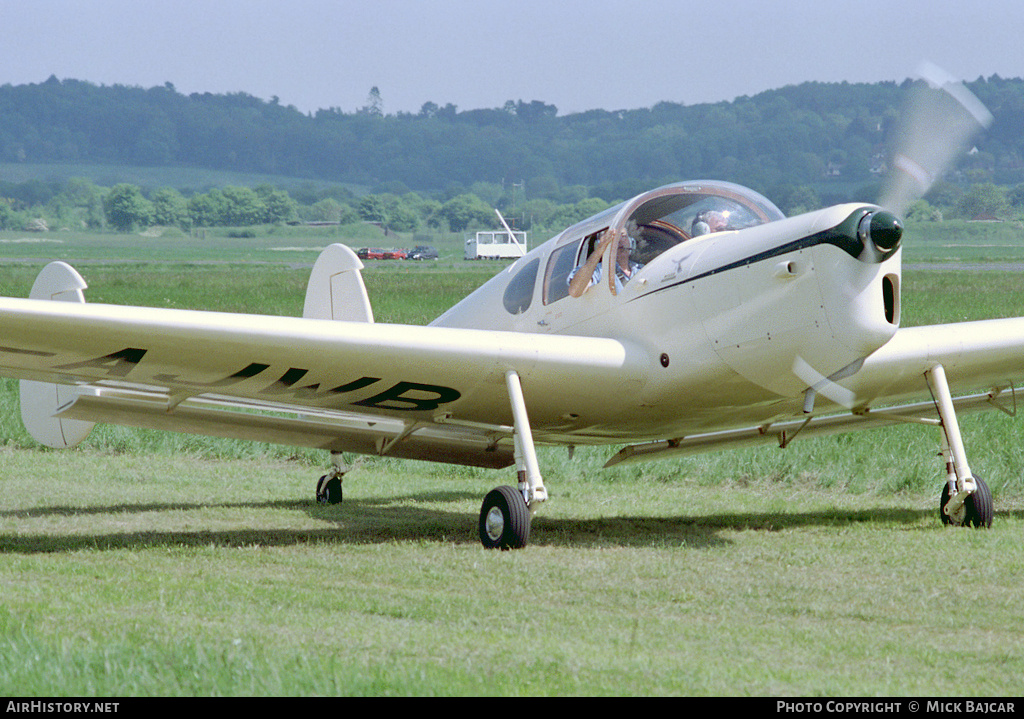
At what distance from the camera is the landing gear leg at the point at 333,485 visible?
1127cm

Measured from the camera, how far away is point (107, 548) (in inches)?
329

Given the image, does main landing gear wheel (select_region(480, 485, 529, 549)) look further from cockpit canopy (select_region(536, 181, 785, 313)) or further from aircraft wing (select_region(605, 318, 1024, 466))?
aircraft wing (select_region(605, 318, 1024, 466))

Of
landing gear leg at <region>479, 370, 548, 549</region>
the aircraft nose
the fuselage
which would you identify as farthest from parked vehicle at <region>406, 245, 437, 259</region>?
the aircraft nose

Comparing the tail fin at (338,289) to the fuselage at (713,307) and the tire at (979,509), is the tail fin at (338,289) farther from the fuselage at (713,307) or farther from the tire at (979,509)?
the tire at (979,509)

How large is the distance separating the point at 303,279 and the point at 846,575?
60.8m

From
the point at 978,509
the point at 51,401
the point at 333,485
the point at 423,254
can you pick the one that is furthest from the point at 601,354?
the point at 423,254

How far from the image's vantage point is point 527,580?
22.5ft

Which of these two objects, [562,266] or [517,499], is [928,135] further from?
[517,499]

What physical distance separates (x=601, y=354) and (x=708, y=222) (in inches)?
54.2

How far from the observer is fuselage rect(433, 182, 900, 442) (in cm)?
737

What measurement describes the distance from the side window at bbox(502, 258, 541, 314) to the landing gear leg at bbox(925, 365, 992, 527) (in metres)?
3.25
